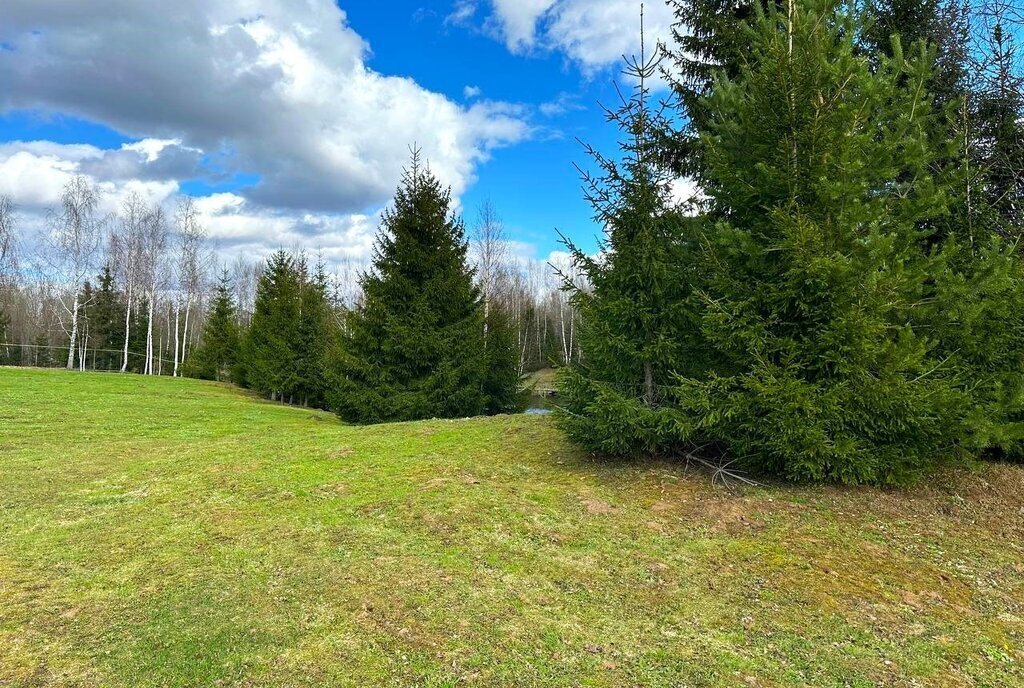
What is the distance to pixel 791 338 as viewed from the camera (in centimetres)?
497

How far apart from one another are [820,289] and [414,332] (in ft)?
30.9

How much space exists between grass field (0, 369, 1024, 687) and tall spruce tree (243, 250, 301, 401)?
49.0 ft

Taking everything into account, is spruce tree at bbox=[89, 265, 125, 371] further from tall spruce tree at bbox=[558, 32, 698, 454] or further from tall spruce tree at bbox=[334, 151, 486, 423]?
tall spruce tree at bbox=[558, 32, 698, 454]

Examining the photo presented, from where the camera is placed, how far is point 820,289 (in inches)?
189

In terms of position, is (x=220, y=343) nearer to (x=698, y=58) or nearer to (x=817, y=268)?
(x=698, y=58)

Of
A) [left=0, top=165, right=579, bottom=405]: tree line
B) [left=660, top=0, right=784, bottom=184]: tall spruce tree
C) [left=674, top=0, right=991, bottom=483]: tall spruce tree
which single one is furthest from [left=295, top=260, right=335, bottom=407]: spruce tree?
[left=674, top=0, right=991, bottom=483]: tall spruce tree

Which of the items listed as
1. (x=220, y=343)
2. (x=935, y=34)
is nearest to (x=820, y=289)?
(x=935, y=34)

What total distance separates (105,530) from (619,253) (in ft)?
18.2

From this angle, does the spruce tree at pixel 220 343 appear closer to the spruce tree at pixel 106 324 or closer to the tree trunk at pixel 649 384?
the spruce tree at pixel 106 324

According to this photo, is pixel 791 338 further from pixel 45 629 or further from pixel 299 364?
pixel 299 364

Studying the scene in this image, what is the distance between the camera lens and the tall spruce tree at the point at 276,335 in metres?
21.5

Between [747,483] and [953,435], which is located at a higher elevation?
[953,435]

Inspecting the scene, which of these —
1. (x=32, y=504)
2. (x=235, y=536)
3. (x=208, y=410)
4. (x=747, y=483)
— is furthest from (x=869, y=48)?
(x=208, y=410)

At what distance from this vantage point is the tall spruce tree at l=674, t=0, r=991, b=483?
4.67 metres
